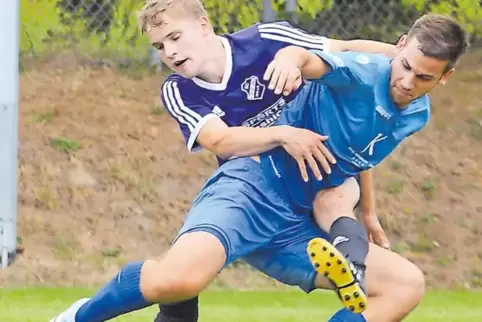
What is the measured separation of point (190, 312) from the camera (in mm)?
4277

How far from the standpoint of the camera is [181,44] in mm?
3930

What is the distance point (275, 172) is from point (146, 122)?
514cm

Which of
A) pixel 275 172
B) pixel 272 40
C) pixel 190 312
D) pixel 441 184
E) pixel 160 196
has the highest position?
pixel 272 40

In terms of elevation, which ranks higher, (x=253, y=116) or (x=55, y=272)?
(x=253, y=116)

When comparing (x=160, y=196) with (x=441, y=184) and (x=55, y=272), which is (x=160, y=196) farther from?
(x=441, y=184)

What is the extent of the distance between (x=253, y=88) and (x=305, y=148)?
36cm

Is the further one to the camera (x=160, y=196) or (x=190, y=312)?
(x=160, y=196)

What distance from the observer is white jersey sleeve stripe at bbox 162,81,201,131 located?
3.92 meters

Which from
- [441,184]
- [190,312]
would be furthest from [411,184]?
[190,312]

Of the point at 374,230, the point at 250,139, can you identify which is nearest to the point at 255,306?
the point at 374,230

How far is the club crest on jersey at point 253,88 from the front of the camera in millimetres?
3971

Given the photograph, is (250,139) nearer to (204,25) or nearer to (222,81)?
(222,81)

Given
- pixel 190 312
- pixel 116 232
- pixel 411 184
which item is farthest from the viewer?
pixel 411 184

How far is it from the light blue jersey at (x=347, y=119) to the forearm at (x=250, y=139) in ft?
0.65
